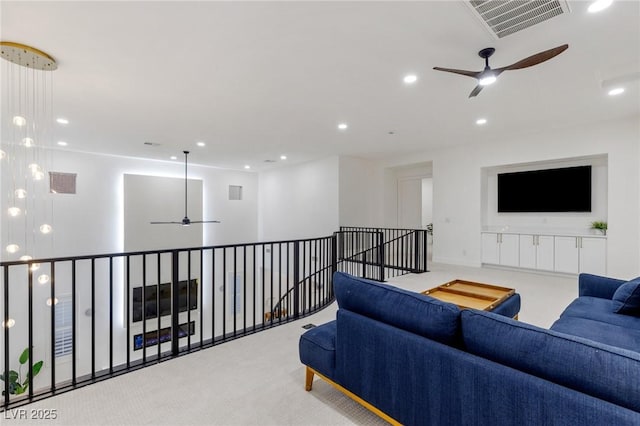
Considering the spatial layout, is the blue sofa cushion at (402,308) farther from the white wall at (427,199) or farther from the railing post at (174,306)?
the white wall at (427,199)

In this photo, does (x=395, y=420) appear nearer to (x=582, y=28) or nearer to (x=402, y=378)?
(x=402, y=378)

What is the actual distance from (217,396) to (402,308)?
4.78 ft

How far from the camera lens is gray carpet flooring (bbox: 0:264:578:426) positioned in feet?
6.14

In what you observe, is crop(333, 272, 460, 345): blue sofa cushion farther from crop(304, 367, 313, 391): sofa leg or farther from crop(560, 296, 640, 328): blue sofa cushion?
crop(560, 296, 640, 328): blue sofa cushion

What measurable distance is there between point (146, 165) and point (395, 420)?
29.5ft

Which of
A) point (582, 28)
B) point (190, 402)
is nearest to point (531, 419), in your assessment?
A: point (190, 402)

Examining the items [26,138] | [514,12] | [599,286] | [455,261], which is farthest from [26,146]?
[455,261]

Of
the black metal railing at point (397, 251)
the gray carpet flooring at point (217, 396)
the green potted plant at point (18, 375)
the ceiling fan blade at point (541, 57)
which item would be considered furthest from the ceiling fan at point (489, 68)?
the green potted plant at point (18, 375)

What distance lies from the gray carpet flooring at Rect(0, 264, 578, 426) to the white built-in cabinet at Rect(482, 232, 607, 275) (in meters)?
5.48

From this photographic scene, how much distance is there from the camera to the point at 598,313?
8.09 feet

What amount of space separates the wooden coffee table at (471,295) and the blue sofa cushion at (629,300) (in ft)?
2.59

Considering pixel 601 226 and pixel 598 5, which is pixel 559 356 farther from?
pixel 601 226

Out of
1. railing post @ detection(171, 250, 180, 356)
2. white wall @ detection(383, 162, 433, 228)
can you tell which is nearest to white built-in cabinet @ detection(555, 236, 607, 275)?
white wall @ detection(383, 162, 433, 228)

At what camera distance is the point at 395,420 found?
1.62 m
